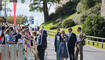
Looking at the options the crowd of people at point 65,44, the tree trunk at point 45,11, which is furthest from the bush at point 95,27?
the tree trunk at point 45,11

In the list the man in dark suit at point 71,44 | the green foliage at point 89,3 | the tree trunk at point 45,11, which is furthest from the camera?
the tree trunk at point 45,11

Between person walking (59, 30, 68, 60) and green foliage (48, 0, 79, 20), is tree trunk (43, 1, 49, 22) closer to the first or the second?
green foliage (48, 0, 79, 20)

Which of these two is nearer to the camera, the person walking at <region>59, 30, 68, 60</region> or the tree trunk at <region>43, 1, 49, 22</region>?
the person walking at <region>59, 30, 68, 60</region>

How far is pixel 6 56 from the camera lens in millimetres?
9625

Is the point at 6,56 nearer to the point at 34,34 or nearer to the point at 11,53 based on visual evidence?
the point at 11,53

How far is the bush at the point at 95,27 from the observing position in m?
29.0

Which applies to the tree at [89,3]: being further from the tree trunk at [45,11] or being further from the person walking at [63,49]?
the person walking at [63,49]

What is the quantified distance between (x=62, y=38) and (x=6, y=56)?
3914 millimetres

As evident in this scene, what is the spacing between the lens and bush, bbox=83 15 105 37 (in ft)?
95.3

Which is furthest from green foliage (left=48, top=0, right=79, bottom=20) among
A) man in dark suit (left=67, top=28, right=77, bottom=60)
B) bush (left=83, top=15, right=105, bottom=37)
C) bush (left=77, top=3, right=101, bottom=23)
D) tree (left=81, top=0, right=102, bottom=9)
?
man in dark suit (left=67, top=28, right=77, bottom=60)

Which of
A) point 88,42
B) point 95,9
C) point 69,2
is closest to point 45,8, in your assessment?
point 69,2

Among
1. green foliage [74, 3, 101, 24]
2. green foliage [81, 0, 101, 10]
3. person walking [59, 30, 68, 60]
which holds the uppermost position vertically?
green foliage [81, 0, 101, 10]

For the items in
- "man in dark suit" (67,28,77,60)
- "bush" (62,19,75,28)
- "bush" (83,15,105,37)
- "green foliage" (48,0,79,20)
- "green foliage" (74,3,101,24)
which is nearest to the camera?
"man in dark suit" (67,28,77,60)

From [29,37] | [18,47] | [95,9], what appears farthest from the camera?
[95,9]
